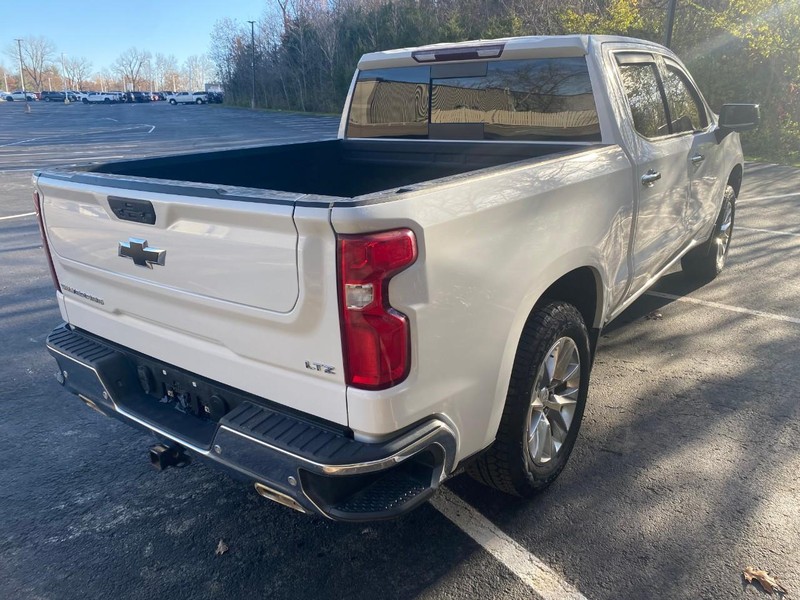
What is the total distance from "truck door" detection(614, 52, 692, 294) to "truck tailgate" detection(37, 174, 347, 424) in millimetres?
2258

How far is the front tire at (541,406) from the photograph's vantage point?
270 centimetres

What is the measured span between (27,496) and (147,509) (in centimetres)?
65

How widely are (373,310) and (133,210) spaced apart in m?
1.12

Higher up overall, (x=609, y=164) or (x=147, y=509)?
(x=609, y=164)

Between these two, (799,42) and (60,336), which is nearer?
(60,336)

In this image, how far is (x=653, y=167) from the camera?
3768 millimetres

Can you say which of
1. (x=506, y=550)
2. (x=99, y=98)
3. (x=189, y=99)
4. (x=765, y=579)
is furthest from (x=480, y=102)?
(x=99, y=98)

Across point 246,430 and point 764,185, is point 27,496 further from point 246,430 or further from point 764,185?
point 764,185

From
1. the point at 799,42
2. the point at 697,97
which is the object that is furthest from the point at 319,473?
the point at 799,42

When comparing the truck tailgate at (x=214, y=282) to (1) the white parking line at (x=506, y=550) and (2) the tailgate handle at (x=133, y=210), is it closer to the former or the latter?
(2) the tailgate handle at (x=133, y=210)

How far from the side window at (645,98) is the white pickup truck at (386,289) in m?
0.02

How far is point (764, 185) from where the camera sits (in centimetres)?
1201

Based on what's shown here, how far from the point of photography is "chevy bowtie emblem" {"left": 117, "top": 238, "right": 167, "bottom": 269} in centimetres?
245

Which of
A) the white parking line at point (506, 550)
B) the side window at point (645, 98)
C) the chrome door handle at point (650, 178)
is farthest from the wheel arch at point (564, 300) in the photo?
the side window at point (645, 98)
